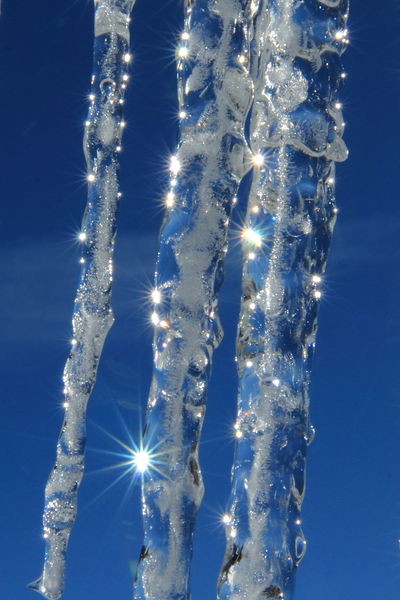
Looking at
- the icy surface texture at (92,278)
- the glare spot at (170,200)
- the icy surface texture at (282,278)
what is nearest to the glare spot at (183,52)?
the icy surface texture at (282,278)

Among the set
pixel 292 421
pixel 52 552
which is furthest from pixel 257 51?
pixel 52 552

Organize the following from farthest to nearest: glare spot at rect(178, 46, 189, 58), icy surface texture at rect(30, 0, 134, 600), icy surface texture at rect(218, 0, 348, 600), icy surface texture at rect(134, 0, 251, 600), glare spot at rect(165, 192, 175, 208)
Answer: icy surface texture at rect(30, 0, 134, 600) < glare spot at rect(178, 46, 189, 58) < glare spot at rect(165, 192, 175, 208) < icy surface texture at rect(134, 0, 251, 600) < icy surface texture at rect(218, 0, 348, 600)

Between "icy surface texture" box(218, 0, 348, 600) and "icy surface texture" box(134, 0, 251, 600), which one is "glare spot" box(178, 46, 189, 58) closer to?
"icy surface texture" box(134, 0, 251, 600)

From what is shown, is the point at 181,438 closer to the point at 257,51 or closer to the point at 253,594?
the point at 253,594

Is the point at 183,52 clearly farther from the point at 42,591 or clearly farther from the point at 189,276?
the point at 42,591

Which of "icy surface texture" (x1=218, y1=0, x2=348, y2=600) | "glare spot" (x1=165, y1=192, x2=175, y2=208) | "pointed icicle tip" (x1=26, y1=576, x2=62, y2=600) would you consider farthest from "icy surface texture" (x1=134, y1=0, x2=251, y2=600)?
"pointed icicle tip" (x1=26, y1=576, x2=62, y2=600)

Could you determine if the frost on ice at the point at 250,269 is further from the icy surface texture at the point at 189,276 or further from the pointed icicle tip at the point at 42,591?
the pointed icicle tip at the point at 42,591
